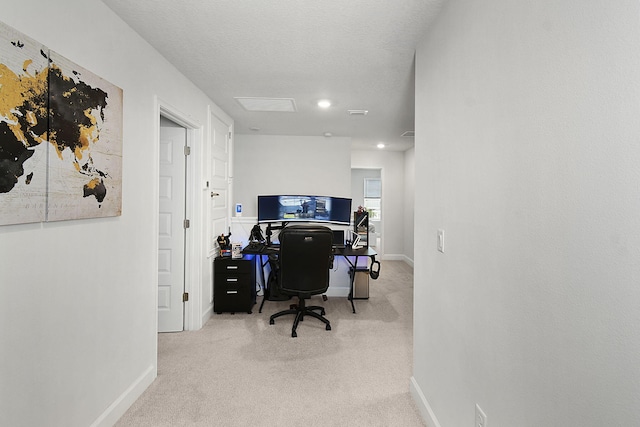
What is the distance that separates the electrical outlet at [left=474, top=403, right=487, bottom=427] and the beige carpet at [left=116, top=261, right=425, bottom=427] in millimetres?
686

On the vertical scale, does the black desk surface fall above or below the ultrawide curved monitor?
below

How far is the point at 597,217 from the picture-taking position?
753mm

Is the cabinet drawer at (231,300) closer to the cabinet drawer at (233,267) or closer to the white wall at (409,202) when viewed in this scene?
the cabinet drawer at (233,267)

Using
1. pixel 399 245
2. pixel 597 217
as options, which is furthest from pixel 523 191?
pixel 399 245

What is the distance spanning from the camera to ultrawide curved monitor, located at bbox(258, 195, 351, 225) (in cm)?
434

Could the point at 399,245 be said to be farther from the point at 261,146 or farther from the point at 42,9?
the point at 42,9

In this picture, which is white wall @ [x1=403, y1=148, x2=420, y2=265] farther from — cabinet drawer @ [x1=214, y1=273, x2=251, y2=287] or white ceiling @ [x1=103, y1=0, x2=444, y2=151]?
cabinet drawer @ [x1=214, y1=273, x2=251, y2=287]

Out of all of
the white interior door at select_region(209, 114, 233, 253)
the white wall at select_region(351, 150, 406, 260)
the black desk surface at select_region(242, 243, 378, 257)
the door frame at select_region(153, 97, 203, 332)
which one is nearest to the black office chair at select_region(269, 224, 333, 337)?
the black desk surface at select_region(242, 243, 378, 257)

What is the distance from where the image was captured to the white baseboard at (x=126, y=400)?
5.79ft

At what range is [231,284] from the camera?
3553mm

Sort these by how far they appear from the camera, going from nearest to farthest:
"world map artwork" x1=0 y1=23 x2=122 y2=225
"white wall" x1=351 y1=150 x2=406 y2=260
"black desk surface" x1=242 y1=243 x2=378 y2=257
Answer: "world map artwork" x1=0 y1=23 x2=122 y2=225, "black desk surface" x1=242 y1=243 x2=378 y2=257, "white wall" x1=351 y1=150 x2=406 y2=260

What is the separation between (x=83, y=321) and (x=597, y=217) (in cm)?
217

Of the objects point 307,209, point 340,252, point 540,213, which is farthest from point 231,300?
point 540,213

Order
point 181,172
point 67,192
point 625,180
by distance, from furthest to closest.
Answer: point 181,172
point 67,192
point 625,180
